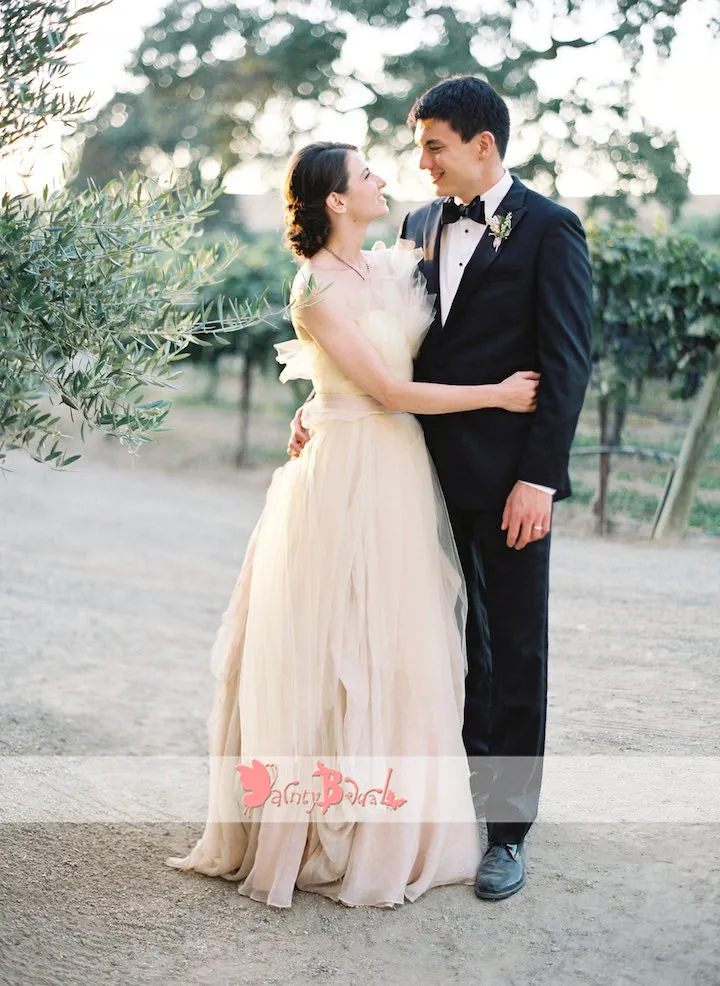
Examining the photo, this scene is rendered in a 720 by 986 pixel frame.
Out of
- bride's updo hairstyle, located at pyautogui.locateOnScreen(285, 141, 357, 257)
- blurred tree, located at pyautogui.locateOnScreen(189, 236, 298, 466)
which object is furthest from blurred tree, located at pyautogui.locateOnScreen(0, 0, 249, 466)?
blurred tree, located at pyautogui.locateOnScreen(189, 236, 298, 466)

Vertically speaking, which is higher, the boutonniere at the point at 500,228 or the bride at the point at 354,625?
the boutonniere at the point at 500,228

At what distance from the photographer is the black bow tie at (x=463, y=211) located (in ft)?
9.55

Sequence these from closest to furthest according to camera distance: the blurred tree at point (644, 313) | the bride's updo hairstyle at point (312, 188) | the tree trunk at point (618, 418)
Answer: the bride's updo hairstyle at point (312, 188), the blurred tree at point (644, 313), the tree trunk at point (618, 418)

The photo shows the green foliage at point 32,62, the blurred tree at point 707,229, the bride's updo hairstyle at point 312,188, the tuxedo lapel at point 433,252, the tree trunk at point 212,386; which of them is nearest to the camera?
the green foliage at point 32,62

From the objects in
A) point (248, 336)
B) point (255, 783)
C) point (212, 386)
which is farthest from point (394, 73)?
point (255, 783)

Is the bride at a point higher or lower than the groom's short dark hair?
lower

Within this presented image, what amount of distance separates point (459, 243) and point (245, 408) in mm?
8261

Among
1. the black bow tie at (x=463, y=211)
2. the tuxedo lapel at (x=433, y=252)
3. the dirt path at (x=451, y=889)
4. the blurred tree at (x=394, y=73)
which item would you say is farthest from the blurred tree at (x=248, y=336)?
the black bow tie at (x=463, y=211)

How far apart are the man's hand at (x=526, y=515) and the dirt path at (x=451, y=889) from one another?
3.03 feet

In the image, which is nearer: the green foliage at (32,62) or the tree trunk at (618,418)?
the green foliage at (32,62)

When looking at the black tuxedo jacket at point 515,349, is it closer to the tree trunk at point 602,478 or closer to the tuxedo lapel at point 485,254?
the tuxedo lapel at point 485,254

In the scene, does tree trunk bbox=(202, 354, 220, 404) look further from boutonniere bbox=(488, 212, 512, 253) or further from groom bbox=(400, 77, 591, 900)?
boutonniere bbox=(488, 212, 512, 253)

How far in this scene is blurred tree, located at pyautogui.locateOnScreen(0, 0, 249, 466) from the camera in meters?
2.33

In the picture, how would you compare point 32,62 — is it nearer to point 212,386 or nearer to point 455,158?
point 455,158
